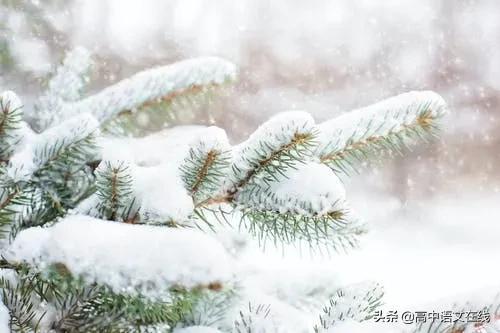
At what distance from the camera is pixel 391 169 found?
5.48 m

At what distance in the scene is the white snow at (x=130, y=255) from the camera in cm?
39

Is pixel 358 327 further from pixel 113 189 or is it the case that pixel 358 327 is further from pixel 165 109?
pixel 165 109

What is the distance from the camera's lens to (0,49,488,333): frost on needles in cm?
40

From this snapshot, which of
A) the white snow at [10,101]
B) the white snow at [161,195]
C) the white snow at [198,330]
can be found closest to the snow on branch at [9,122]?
the white snow at [10,101]

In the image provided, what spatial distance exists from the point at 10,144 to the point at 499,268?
401cm

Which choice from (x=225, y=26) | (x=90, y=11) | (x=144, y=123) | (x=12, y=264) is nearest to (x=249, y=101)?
(x=225, y=26)

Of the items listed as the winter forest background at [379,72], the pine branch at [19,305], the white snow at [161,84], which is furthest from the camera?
the winter forest background at [379,72]

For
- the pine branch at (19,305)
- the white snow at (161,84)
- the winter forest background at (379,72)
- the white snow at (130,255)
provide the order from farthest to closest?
the winter forest background at (379,72) → the white snow at (161,84) → the pine branch at (19,305) → the white snow at (130,255)

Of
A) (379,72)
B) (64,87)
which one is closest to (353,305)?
(64,87)

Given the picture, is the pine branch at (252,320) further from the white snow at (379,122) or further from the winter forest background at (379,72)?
the winter forest background at (379,72)

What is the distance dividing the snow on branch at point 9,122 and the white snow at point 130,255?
13 cm

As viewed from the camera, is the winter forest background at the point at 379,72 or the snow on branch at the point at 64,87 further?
the winter forest background at the point at 379,72

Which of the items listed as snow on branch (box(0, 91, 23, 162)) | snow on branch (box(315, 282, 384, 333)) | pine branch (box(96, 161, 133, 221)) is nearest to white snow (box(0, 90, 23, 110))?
snow on branch (box(0, 91, 23, 162))

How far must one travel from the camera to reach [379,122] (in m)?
0.59
